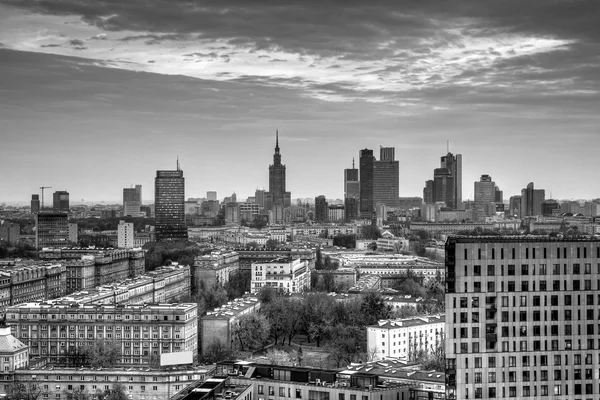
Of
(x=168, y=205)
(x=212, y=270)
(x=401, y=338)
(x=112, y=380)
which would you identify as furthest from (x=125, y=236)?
(x=112, y=380)

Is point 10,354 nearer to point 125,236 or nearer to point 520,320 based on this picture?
point 520,320

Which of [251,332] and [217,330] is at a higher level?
[217,330]

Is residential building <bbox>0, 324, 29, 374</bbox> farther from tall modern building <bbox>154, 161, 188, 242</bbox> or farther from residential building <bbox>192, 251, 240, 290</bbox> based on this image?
tall modern building <bbox>154, 161, 188, 242</bbox>

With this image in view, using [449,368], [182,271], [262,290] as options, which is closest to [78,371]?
[449,368]

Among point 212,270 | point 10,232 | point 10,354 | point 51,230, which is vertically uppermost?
point 51,230

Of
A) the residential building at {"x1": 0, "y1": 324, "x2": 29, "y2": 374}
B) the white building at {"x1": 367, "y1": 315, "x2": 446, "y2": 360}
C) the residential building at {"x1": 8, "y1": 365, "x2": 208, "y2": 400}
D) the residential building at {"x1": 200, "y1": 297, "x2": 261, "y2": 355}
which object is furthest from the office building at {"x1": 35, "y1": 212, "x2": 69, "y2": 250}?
the residential building at {"x1": 8, "y1": 365, "x2": 208, "y2": 400}

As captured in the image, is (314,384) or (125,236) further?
(125,236)

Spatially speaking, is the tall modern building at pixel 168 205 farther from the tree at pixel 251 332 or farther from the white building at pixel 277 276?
the tree at pixel 251 332
